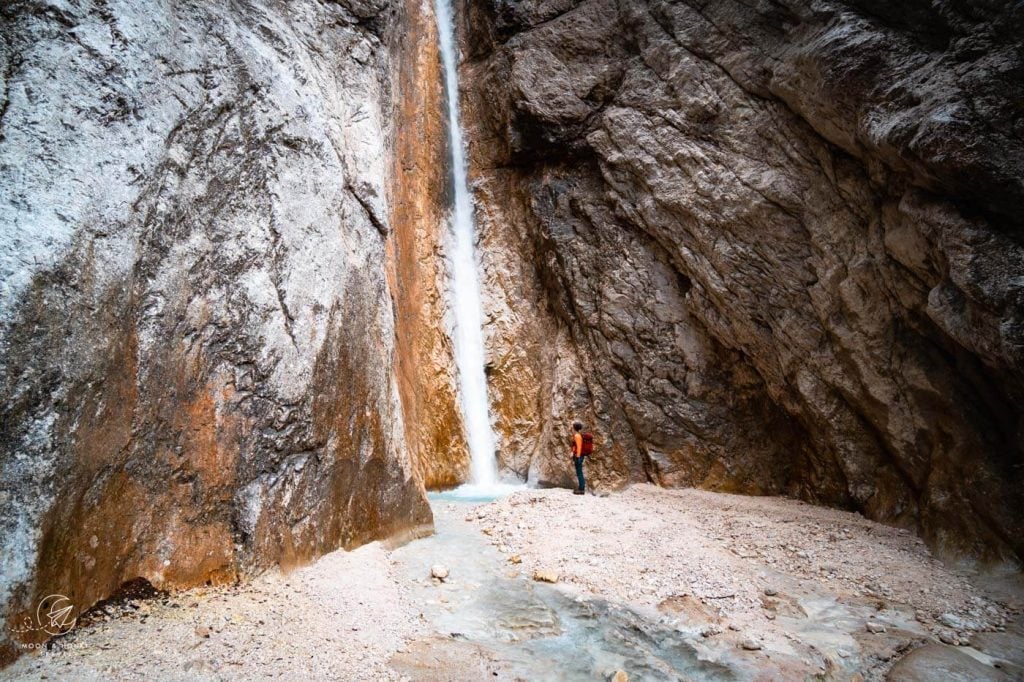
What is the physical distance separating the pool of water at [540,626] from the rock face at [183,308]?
117cm

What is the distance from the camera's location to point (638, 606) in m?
5.73

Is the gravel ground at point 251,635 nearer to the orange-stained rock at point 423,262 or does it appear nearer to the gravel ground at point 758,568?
the gravel ground at point 758,568

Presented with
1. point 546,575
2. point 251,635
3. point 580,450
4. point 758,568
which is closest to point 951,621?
point 758,568

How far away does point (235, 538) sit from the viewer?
17.2ft

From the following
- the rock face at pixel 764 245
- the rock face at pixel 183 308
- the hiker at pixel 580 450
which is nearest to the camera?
the rock face at pixel 183 308

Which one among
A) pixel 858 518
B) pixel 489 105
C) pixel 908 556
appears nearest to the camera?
pixel 908 556

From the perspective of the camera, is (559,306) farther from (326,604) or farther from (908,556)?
(326,604)

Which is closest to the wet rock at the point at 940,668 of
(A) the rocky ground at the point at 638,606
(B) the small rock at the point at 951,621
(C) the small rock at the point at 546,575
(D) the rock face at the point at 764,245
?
(A) the rocky ground at the point at 638,606

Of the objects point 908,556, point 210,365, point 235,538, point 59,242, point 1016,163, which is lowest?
point 908,556

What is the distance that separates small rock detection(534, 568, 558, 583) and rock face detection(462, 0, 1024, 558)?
15.6ft

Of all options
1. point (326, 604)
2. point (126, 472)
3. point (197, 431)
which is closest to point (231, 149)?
point (197, 431)

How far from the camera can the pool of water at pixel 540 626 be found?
4.71 metres

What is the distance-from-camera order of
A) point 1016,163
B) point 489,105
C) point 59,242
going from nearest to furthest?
point 59,242
point 1016,163
point 489,105

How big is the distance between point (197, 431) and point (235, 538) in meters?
1.02
